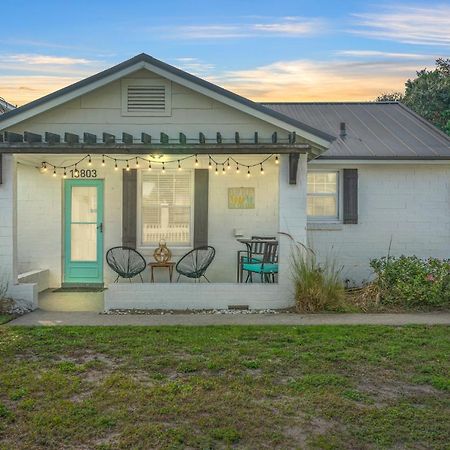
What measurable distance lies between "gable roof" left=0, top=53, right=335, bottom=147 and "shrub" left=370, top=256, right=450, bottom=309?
2672 millimetres

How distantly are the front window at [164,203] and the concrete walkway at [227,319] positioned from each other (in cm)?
302

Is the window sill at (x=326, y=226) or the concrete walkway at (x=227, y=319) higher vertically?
the window sill at (x=326, y=226)

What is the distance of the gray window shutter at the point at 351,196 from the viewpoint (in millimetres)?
11875

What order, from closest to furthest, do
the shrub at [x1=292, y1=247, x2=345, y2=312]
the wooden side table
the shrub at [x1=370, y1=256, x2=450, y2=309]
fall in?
the shrub at [x1=292, y1=247, x2=345, y2=312] < the shrub at [x1=370, y1=256, x2=450, y2=309] < the wooden side table

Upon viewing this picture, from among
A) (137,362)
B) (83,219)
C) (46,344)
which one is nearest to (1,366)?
(46,344)

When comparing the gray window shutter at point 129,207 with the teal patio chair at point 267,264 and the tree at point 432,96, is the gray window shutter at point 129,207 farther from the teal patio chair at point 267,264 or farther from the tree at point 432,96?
the tree at point 432,96

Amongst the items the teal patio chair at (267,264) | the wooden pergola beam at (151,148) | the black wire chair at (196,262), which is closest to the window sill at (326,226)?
the teal patio chair at (267,264)

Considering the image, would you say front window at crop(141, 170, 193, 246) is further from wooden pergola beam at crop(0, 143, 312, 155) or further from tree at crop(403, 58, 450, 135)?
tree at crop(403, 58, 450, 135)

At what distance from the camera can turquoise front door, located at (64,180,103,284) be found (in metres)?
11.6

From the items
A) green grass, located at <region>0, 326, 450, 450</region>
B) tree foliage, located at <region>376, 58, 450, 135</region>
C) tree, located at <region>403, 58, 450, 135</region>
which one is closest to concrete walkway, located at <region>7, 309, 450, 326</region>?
green grass, located at <region>0, 326, 450, 450</region>

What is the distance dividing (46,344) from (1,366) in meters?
1.00

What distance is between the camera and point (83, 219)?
11602mm

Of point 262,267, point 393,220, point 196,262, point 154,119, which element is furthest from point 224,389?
point 393,220

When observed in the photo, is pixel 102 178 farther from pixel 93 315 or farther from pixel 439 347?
pixel 439 347
